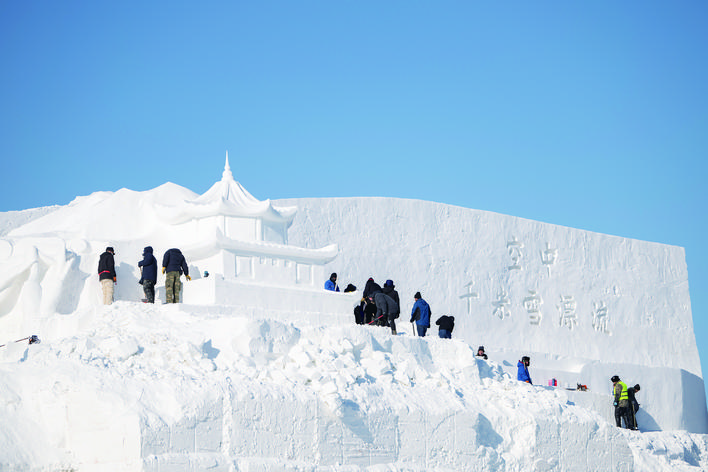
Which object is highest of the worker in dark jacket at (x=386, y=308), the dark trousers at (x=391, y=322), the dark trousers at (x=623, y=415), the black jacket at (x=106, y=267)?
the black jacket at (x=106, y=267)

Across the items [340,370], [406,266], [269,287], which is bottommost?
[340,370]

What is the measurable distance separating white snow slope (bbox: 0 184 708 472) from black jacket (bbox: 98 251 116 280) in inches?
31.4

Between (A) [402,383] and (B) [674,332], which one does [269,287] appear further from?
(B) [674,332]

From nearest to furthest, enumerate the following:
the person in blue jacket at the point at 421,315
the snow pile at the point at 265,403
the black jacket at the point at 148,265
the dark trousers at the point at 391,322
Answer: the snow pile at the point at 265,403
the black jacket at the point at 148,265
the dark trousers at the point at 391,322
the person in blue jacket at the point at 421,315

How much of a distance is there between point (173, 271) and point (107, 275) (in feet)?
3.06

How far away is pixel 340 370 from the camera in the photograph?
471 inches

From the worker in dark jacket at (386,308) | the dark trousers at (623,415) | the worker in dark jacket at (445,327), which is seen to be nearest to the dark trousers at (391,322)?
the worker in dark jacket at (386,308)

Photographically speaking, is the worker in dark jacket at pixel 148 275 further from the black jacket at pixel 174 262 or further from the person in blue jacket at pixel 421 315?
the person in blue jacket at pixel 421 315

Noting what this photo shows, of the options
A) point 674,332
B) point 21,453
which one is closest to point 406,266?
point 674,332

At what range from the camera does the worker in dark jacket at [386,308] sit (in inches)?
563

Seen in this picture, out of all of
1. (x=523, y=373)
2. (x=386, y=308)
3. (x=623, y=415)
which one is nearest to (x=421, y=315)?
(x=386, y=308)

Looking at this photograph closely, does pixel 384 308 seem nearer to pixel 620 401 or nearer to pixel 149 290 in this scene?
pixel 149 290

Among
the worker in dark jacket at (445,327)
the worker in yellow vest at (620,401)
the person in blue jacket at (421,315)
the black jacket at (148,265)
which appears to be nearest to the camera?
the black jacket at (148,265)

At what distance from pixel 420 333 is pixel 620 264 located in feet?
42.6
